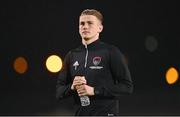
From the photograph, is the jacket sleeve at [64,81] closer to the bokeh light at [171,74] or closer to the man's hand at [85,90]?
the man's hand at [85,90]

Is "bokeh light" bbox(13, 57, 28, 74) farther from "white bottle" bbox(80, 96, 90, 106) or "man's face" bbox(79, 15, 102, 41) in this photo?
"white bottle" bbox(80, 96, 90, 106)

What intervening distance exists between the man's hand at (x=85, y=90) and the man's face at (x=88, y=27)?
38 cm

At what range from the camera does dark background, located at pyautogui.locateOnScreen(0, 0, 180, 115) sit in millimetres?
8617

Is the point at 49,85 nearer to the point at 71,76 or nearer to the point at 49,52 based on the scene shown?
the point at 49,52

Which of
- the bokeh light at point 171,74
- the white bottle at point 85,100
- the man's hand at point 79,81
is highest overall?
the man's hand at point 79,81

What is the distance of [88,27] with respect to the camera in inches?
124

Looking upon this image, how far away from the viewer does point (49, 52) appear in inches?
343

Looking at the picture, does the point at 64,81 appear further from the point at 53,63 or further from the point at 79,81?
the point at 53,63

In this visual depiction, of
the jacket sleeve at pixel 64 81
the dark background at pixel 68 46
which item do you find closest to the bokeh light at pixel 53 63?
the dark background at pixel 68 46

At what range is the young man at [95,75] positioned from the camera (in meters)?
3.05

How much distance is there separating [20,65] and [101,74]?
19.4 ft

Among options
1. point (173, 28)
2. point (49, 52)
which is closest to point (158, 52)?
point (173, 28)

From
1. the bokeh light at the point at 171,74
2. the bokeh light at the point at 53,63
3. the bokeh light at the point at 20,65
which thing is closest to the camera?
the bokeh light at the point at 53,63

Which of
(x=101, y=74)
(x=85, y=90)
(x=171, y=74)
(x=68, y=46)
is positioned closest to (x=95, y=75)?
(x=101, y=74)
